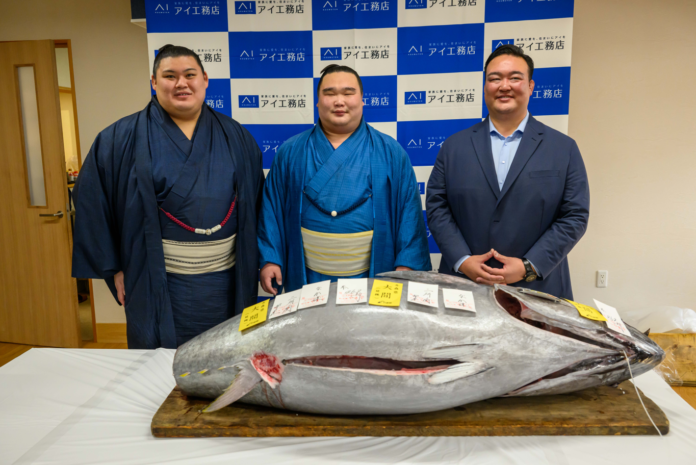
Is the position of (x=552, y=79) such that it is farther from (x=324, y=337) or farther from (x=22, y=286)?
(x=22, y=286)

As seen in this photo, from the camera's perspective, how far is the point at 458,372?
101cm

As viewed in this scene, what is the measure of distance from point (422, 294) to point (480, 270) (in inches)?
24.9

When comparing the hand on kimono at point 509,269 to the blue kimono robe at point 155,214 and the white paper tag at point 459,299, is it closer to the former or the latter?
the white paper tag at point 459,299

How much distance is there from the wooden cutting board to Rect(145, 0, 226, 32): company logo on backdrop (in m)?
2.41

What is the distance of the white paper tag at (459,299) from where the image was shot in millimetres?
1071

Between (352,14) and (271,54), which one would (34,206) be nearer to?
(271,54)

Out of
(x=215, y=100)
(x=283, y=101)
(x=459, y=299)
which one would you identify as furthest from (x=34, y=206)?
(x=459, y=299)

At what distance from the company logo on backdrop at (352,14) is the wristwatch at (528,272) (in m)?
1.73

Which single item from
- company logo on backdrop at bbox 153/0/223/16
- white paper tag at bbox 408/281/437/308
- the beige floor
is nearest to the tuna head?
white paper tag at bbox 408/281/437/308

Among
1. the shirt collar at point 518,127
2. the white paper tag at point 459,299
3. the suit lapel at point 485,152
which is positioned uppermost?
the shirt collar at point 518,127

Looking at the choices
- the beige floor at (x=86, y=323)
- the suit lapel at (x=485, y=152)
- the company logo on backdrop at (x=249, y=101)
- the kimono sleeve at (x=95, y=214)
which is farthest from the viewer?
the beige floor at (x=86, y=323)

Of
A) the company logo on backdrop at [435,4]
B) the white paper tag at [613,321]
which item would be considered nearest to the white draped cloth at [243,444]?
the white paper tag at [613,321]

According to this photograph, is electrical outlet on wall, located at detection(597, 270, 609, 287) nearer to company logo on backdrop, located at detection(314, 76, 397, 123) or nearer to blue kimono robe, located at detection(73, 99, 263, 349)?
company logo on backdrop, located at detection(314, 76, 397, 123)

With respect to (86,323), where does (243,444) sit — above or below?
above
